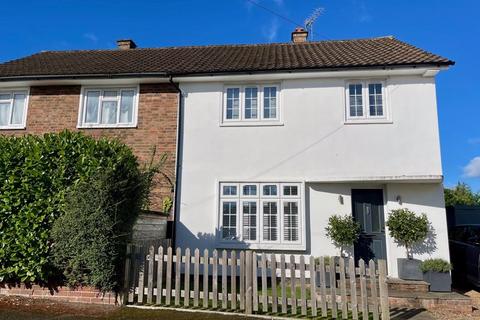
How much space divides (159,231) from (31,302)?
357 cm

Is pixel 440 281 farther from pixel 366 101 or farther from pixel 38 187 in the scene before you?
pixel 38 187

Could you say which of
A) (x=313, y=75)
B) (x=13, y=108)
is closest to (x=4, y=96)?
(x=13, y=108)

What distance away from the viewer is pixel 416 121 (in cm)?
1019

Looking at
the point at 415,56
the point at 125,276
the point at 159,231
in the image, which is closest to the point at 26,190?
the point at 125,276

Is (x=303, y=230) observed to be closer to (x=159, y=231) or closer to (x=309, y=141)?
(x=309, y=141)

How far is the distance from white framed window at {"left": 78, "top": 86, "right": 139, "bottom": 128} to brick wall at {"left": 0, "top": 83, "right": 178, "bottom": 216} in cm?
20

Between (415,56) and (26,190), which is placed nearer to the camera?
(26,190)

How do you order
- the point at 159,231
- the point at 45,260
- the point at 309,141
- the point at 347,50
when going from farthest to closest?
the point at 347,50
the point at 309,141
the point at 159,231
the point at 45,260

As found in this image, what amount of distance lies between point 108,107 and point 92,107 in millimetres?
560

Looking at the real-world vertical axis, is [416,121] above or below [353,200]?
above

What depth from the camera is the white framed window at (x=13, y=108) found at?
1197 centimetres

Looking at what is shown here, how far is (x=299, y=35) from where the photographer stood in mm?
15797

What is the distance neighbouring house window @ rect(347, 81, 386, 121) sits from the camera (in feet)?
34.5

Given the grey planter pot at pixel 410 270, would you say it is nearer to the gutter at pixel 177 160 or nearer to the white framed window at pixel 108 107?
the gutter at pixel 177 160
